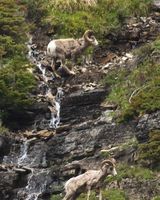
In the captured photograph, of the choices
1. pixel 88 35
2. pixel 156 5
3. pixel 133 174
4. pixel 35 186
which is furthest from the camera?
pixel 156 5

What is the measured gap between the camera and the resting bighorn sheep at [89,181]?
2016 centimetres

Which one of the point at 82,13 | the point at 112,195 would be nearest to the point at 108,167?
the point at 112,195

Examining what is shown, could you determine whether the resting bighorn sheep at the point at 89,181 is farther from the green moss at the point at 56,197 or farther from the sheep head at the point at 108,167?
the green moss at the point at 56,197

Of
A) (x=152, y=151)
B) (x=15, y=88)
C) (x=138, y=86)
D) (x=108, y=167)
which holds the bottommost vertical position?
(x=108, y=167)

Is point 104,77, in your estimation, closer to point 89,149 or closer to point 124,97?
point 124,97

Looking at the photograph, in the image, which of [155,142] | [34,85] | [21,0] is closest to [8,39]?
[34,85]

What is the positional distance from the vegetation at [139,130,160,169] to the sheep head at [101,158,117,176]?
6.10 feet

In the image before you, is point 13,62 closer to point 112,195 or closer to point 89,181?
point 89,181

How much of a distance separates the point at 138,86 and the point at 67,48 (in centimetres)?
492

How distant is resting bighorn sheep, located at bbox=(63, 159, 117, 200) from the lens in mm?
20156

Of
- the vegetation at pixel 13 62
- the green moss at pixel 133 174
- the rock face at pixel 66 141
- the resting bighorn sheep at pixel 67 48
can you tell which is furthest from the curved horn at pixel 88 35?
the green moss at pixel 133 174

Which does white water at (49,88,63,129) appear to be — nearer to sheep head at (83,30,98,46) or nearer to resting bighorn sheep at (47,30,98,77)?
resting bighorn sheep at (47,30,98,77)

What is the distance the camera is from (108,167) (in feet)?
66.5

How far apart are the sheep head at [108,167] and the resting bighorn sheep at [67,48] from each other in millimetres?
10616
